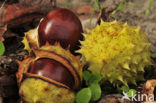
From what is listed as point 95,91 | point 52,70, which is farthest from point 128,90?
point 52,70

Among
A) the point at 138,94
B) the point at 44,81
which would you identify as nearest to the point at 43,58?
the point at 44,81

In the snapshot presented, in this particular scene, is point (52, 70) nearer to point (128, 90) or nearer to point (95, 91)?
point (95, 91)

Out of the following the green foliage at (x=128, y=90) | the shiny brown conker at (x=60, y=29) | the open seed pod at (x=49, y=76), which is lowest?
the green foliage at (x=128, y=90)

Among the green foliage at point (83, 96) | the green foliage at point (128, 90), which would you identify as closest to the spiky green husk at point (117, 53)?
the green foliage at point (128, 90)

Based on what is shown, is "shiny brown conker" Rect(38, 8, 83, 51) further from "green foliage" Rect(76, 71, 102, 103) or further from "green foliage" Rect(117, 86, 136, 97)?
"green foliage" Rect(117, 86, 136, 97)

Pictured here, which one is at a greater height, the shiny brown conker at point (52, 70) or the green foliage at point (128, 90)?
the shiny brown conker at point (52, 70)

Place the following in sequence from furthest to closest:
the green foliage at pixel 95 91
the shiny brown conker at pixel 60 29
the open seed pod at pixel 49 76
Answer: the shiny brown conker at pixel 60 29 → the green foliage at pixel 95 91 → the open seed pod at pixel 49 76

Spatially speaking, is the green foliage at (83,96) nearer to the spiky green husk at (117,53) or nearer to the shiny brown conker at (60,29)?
the spiky green husk at (117,53)

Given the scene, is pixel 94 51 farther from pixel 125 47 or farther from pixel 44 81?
pixel 44 81
